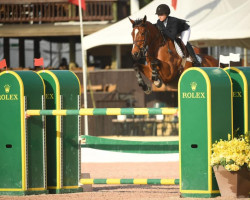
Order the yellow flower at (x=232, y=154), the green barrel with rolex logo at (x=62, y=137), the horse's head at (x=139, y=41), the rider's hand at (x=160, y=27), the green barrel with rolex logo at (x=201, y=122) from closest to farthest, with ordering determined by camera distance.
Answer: the yellow flower at (x=232, y=154), the green barrel with rolex logo at (x=201, y=122), the green barrel with rolex logo at (x=62, y=137), the horse's head at (x=139, y=41), the rider's hand at (x=160, y=27)

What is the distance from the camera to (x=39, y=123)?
914cm

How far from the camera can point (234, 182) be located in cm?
797

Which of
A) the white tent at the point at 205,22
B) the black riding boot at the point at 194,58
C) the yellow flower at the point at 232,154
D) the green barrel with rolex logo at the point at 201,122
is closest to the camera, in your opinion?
the yellow flower at the point at 232,154

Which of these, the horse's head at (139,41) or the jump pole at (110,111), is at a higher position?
the horse's head at (139,41)

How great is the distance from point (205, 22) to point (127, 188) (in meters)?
8.33

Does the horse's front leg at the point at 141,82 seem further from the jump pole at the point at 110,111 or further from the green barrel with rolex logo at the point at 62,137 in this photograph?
the jump pole at the point at 110,111

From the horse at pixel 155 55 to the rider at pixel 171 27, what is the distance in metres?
0.09

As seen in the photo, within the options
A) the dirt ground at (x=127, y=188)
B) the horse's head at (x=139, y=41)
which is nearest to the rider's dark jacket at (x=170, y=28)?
the horse's head at (x=139, y=41)

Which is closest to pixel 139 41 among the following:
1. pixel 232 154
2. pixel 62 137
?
pixel 62 137

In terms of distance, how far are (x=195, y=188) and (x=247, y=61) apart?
652 inches

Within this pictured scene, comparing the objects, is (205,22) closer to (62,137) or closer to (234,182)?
(62,137)

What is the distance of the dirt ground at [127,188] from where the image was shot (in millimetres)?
8719

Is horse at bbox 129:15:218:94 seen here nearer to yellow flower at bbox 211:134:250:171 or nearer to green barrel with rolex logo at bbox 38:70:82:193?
green barrel with rolex logo at bbox 38:70:82:193

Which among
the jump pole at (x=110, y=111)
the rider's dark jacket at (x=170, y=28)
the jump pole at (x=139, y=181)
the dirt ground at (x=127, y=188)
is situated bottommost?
the dirt ground at (x=127, y=188)
